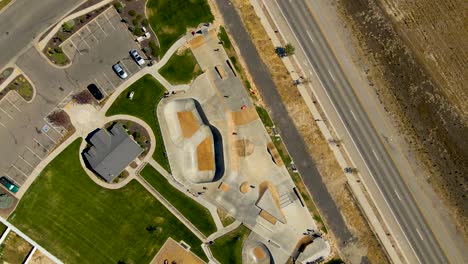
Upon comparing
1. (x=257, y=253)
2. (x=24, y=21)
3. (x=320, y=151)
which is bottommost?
(x=257, y=253)

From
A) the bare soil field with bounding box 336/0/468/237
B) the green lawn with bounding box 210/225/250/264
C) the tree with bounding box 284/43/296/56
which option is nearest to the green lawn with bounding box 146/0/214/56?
the tree with bounding box 284/43/296/56

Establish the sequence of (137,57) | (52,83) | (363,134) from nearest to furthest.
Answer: (52,83)
(137,57)
(363,134)

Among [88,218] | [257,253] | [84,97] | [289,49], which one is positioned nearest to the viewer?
[88,218]

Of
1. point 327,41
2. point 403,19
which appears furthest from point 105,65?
point 403,19

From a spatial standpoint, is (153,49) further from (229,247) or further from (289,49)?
(229,247)

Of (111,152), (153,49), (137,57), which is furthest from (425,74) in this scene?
(111,152)

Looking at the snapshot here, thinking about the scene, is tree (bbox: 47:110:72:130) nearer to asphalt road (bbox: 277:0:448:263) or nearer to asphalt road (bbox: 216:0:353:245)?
asphalt road (bbox: 216:0:353:245)

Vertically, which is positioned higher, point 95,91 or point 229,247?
point 95,91
